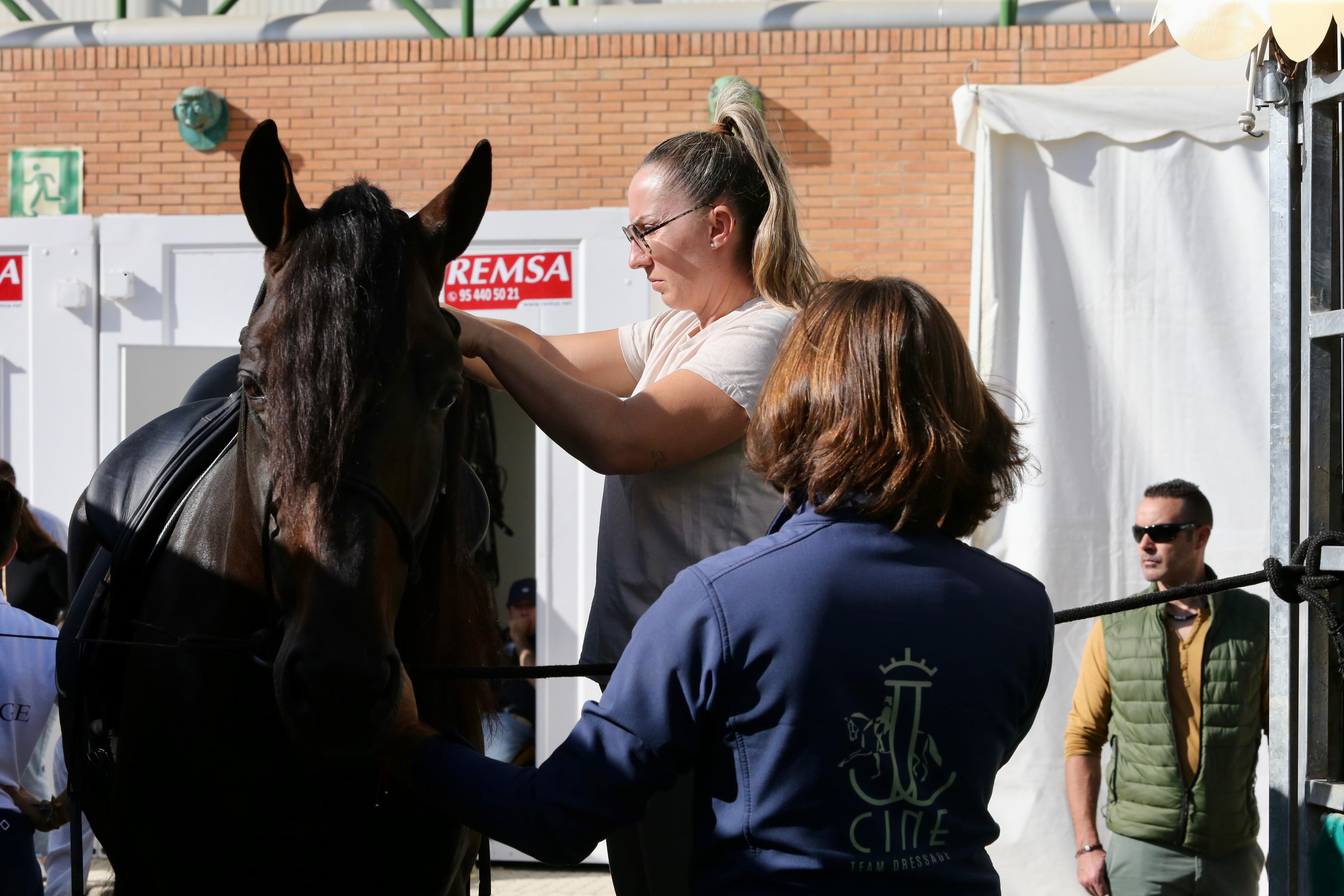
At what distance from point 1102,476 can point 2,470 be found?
4.65 m

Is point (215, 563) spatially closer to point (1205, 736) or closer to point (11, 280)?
point (1205, 736)

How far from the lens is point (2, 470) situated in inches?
199

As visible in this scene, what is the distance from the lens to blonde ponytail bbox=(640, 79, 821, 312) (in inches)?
86.9

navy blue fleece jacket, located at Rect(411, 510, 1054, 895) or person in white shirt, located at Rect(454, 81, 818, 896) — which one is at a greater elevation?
person in white shirt, located at Rect(454, 81, 818, 896)

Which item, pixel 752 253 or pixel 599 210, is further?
pixel 599 210

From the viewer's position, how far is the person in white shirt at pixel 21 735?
2969mm

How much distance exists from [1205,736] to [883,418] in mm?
3006

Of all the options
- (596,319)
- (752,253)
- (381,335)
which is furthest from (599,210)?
(381,335)

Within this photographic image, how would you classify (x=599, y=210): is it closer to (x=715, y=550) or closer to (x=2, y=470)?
(x=2, y=470)

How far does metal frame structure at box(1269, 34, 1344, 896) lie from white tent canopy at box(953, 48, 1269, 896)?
3.54m

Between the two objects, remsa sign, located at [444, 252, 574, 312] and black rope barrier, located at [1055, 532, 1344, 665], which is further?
remsa sign, located at [444, 252, 574, 312]

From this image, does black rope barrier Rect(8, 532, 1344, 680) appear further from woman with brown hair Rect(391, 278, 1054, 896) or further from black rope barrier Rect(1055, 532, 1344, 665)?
woman with brown hair Rect(391, 278, 1054, 896)

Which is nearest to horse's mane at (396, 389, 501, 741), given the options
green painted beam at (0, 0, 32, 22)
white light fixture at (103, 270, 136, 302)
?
white light fixture at (103, 270, 136, 302)

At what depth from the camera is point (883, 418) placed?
1445mm
